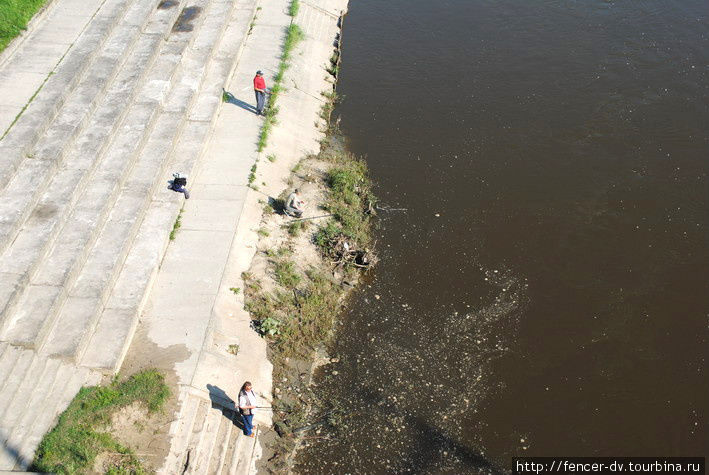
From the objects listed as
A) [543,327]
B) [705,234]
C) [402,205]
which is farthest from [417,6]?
[543,327]

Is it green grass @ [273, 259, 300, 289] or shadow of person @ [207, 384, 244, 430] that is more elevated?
green grass @ [273, 259, 300, 289]

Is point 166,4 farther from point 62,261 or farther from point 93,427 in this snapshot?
point 93,427

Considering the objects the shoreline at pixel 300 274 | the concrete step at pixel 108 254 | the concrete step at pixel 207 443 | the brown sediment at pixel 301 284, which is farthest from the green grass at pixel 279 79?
the concrete step at pixel 207 443

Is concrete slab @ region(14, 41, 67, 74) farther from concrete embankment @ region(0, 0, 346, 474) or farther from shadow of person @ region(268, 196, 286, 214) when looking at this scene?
shadow of person @ region(268, 196, 286, 214)

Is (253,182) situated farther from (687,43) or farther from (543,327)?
(687,43)

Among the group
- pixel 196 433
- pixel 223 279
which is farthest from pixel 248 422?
pixel 223 279

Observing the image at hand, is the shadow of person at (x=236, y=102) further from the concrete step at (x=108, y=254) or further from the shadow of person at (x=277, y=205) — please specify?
the shadow of person at (x=277, y=205)

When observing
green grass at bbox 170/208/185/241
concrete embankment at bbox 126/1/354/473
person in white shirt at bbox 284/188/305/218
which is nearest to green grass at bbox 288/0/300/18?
concrete embankment at bbox 126/1/354/473
